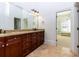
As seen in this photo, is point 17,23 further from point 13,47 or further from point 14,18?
point 13,47

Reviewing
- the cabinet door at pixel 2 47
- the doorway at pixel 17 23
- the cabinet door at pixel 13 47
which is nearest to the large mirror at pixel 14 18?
the doorway at pixel 17 23

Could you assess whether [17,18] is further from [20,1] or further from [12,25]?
[20,1]

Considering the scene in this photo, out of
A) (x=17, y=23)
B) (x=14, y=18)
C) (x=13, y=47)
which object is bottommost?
(x=13, y=47)

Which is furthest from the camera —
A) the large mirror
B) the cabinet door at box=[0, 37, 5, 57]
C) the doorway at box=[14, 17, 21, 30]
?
the doorway at box=[14, 17, 21, 30]

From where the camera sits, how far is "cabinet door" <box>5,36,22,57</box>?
3.45 metres

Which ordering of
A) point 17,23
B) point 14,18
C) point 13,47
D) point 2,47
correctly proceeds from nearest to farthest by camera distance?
point 2,47 → point 13,47 → point 14,18 → point 17,23

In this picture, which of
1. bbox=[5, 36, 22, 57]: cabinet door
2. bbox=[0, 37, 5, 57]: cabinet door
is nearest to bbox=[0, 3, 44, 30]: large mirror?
bbox=[5, 36, 22, 57]: cabinet door

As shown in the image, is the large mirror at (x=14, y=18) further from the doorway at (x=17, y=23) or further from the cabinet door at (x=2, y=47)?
the cabinet door at (x=2, y=47)

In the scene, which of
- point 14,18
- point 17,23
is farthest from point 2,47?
point 17,23

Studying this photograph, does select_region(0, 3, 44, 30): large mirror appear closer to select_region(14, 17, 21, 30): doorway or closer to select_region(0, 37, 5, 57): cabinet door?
select_region(14, 17, 21, 30): doorway

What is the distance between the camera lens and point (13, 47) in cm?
375

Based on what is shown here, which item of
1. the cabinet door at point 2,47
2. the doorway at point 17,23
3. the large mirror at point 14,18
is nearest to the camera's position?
the cabinet door at point 2,47

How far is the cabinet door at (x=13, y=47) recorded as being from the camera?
3.45 m

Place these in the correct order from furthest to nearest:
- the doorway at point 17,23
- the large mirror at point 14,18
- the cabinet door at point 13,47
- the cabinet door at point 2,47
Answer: the doorway at point 17,23
the large mirror at point 14,18
the cabinet door at point 13,47
the cabinet door at point 2,47
